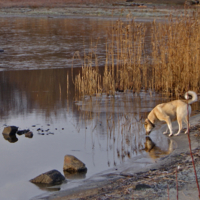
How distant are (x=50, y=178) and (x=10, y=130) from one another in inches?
79.4

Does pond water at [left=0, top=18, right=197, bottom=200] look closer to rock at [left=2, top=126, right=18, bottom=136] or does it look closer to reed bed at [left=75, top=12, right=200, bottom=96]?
rock at [left=2, top=126, right=18, bottom=136]

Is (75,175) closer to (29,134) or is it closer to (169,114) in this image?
(29,134)

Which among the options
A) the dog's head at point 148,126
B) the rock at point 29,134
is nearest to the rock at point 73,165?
the rock at point 29,134

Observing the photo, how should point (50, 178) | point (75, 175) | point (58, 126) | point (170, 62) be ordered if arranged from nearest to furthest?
point (50, 178) < point (75, 175) < point (58, 126) < point (170, 62)

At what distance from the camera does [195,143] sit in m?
5.18

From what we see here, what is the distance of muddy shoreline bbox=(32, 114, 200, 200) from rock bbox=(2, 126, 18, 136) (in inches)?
86.1

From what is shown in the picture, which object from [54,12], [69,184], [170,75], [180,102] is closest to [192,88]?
[170,75]

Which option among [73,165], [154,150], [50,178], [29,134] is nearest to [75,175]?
[73,165]

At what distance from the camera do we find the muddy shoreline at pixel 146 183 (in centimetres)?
348

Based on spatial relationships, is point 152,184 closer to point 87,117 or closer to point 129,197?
point 129,197

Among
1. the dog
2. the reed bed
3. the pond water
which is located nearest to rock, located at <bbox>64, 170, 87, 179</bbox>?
the pond water

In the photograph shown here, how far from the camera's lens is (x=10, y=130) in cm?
599

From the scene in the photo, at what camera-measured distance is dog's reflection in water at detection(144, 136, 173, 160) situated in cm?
511

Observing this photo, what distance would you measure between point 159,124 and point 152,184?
304 centimetres
